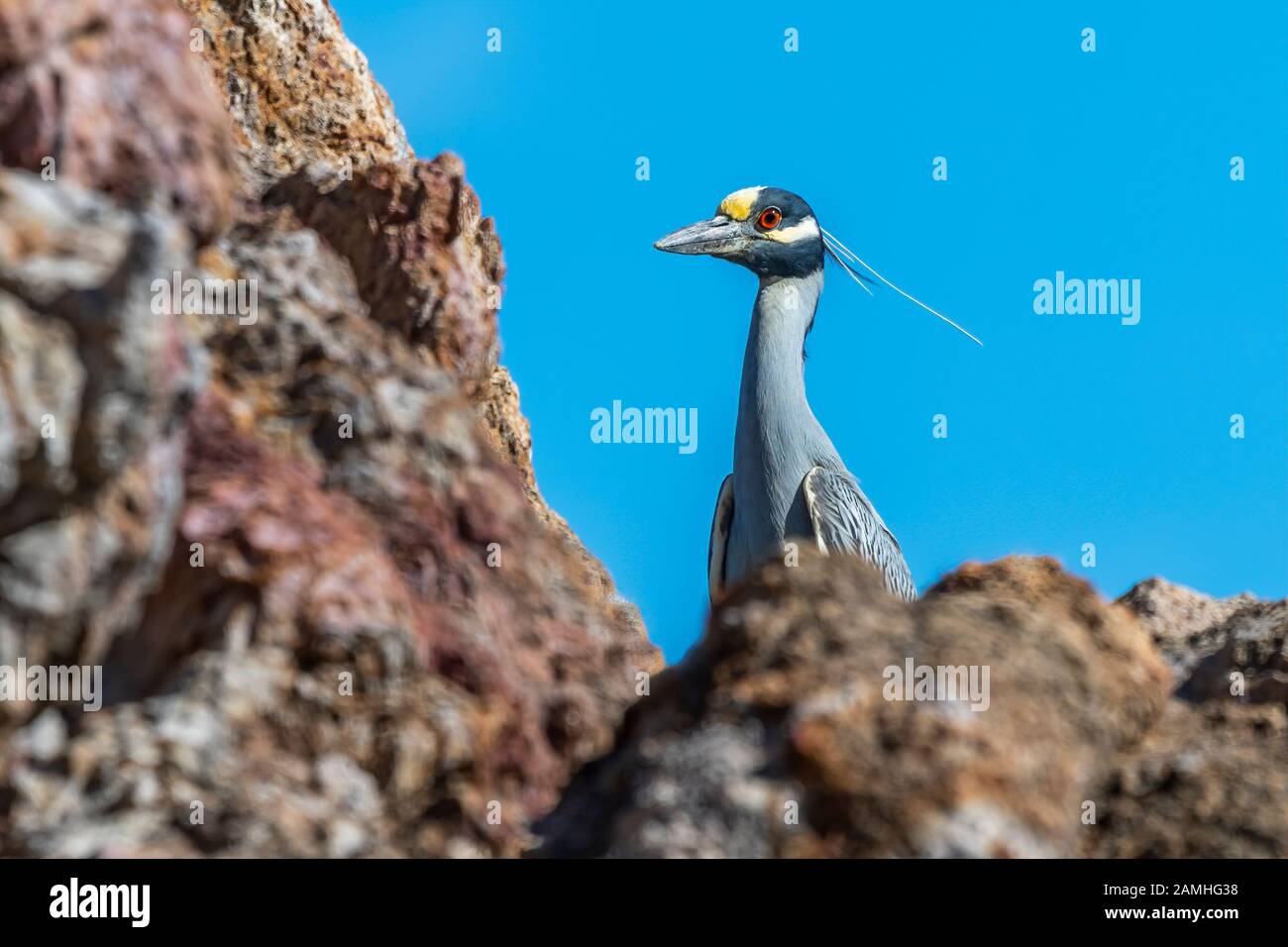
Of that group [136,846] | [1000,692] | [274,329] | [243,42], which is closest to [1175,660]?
[1000,692]

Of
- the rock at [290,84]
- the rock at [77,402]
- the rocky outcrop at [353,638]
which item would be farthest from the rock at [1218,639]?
the rock at [290,84]

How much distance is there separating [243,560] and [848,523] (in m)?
7.66

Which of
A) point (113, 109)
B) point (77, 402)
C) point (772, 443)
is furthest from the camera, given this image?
point (772, 443)

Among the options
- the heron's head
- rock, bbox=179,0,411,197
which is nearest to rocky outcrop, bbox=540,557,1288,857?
rock, bbox=179,0,411,197

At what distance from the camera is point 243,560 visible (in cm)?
453

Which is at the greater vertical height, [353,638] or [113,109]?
[113,109]

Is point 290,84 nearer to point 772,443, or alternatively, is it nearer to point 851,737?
point 772,443

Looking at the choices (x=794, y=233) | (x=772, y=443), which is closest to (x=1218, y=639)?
(x=772, y=443)

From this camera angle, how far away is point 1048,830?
170 inches

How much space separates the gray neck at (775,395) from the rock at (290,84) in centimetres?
424

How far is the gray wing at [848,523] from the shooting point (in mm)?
11609

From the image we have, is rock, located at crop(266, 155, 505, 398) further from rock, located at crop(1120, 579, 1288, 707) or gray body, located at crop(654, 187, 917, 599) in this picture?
gray body, located at crop(654, 187, 917, 599)
